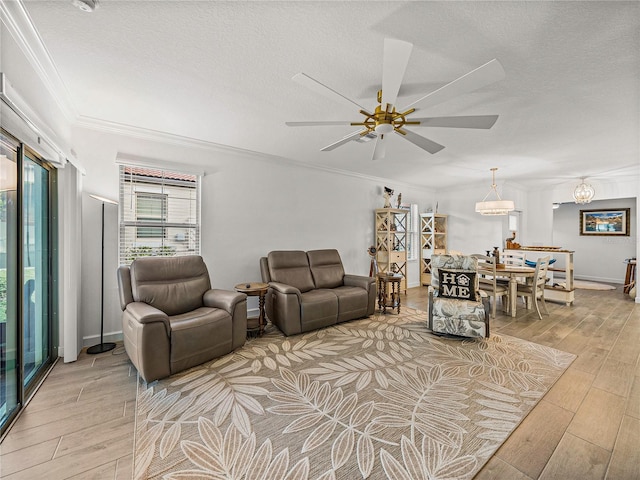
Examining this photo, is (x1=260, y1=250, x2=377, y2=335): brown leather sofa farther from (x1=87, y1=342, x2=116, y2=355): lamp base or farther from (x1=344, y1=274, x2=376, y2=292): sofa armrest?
(x1=87, y1=342, x2=116, y2=355): lamp base

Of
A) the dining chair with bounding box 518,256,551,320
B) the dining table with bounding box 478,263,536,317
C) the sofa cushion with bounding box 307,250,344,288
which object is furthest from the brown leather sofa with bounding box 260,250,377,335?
the dining chair with bounding box 518,256,551,320

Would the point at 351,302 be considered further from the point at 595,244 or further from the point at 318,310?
the point at 595,244

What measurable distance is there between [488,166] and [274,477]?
5410mm

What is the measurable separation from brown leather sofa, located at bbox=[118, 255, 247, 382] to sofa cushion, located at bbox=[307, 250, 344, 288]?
1533mm

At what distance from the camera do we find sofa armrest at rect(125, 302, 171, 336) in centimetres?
227

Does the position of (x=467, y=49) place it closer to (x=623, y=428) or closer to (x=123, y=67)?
(x=123, y=67)

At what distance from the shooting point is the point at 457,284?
356cm

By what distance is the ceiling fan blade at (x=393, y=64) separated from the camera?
1452mm

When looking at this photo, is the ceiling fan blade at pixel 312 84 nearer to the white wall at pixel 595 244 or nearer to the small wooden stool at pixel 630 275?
the small wooden stool at pixel 630 275

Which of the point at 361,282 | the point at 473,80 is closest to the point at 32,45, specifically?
the point at 473,80

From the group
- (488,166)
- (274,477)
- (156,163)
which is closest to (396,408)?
(274,477)

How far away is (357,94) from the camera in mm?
2514

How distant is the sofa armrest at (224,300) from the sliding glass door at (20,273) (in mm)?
1416

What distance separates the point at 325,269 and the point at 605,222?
7.99 metres
